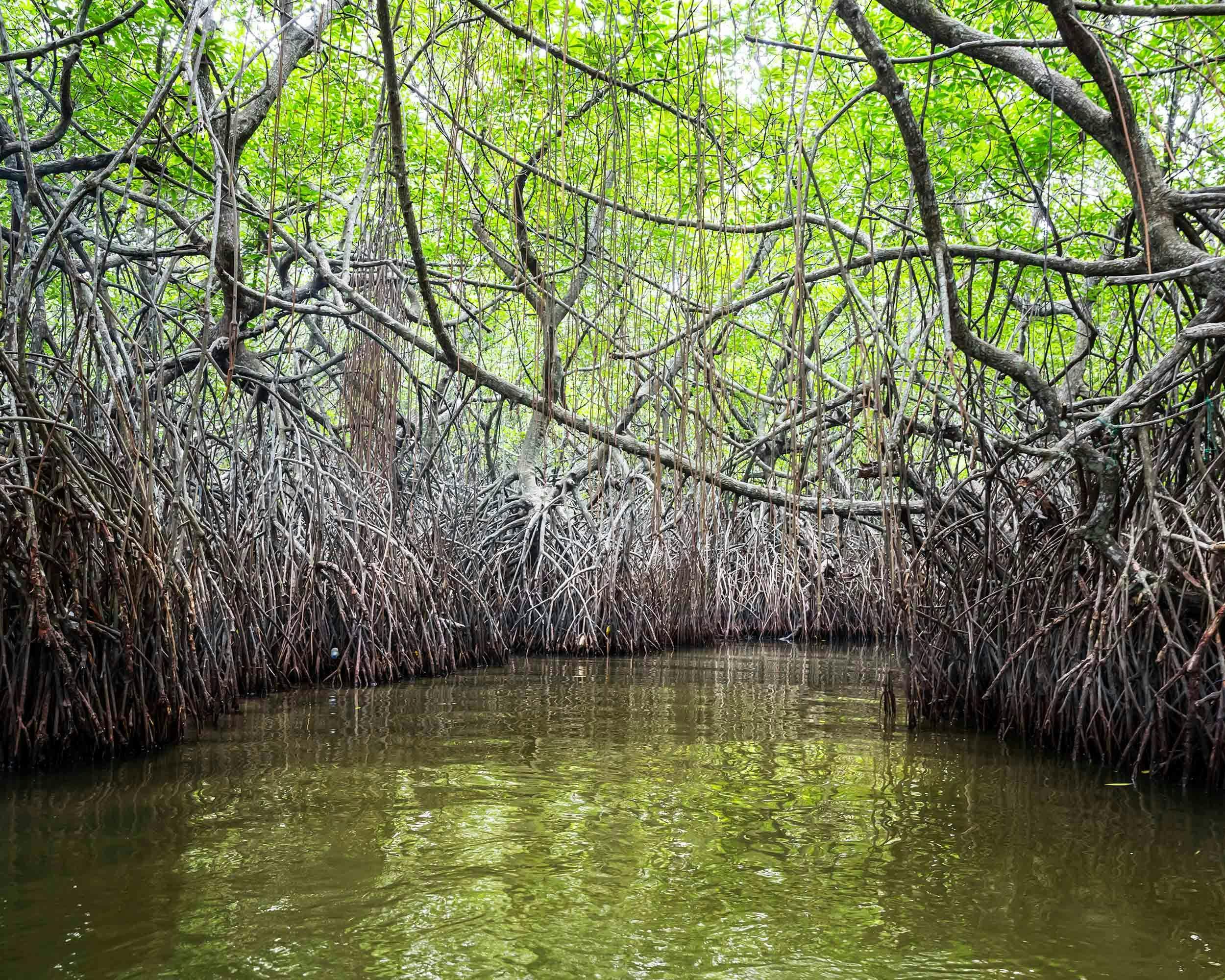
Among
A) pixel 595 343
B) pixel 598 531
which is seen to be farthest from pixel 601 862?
pixel 598 531

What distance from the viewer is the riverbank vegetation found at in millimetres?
2168

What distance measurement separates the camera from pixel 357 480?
5676mm

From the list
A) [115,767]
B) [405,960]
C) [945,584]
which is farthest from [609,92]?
[945,584]

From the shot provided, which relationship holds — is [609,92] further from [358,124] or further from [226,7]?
[358,124]

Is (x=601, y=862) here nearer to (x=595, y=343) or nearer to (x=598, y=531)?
(x=595, y=343)

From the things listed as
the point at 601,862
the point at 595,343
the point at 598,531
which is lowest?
the point at 601,862

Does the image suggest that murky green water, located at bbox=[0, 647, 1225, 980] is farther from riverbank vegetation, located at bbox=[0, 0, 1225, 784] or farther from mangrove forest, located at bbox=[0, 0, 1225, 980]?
riverbank vegetation, located at bbox=[0, 0, 1225, 784]

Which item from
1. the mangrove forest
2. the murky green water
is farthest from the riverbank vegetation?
the murky green water

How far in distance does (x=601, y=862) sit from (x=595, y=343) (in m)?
1.21

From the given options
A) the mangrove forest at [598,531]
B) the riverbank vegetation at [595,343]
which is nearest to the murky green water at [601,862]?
the mangrove forest at [598,531]

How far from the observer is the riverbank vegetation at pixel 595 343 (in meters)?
2.17

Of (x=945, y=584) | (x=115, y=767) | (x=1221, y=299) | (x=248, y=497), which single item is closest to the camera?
(x=1221, y=299)

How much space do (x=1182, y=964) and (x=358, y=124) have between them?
651 centimetres

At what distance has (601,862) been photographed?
7.35ft
